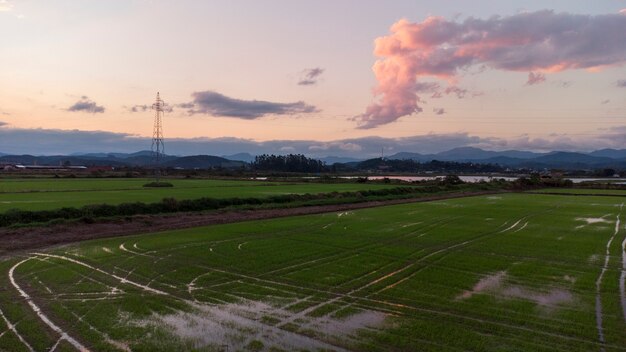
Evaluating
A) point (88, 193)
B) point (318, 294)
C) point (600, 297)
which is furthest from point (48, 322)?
point (88, 193)

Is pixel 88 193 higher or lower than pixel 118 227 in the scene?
higher

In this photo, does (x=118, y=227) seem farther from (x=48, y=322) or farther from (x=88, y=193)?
(x=88, y=193)

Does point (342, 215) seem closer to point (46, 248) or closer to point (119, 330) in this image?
point (46, 248)

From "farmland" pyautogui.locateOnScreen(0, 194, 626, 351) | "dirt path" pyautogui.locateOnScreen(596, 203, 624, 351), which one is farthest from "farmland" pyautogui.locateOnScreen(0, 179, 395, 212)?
"dirt path" pyautogui.locateOnScreen(596, 203, 624, 351)

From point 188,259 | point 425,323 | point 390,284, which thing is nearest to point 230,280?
point 188,259

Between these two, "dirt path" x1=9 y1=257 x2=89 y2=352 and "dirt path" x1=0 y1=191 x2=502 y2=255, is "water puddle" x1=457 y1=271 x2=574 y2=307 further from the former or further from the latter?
"dirt path" x1=0 y1=191 x2=502 y2=255

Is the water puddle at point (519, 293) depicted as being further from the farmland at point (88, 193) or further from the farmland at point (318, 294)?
the farmland at point (88, 193)
